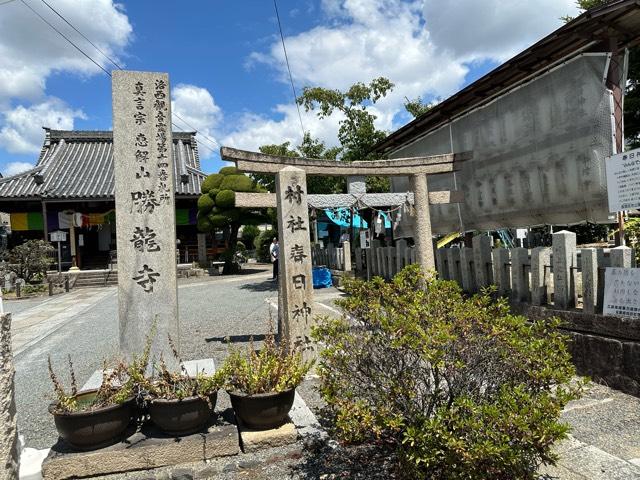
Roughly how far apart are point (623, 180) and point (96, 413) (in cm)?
614

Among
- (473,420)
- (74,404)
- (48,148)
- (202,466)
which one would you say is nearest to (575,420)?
(473,420)

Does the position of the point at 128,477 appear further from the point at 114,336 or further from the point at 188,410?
the point at 114,336

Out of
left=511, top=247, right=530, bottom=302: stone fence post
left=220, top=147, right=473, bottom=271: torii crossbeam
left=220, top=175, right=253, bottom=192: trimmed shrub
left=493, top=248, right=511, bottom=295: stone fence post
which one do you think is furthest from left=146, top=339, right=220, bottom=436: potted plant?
left=220, top=175, right=253, bottom=192: trimmed shrub

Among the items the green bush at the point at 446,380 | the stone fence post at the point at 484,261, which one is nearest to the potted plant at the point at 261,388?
the green bush at the point at 446,380

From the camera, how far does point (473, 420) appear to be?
2.65m

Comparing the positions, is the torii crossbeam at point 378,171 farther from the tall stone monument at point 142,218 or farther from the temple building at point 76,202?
the temple building at point 76,202

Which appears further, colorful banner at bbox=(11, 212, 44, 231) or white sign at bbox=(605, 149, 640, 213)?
colorful banner at bbox=(11, 212, 44, 231)

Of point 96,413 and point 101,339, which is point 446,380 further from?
point 101,339

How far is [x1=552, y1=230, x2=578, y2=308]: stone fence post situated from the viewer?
5.77 meters

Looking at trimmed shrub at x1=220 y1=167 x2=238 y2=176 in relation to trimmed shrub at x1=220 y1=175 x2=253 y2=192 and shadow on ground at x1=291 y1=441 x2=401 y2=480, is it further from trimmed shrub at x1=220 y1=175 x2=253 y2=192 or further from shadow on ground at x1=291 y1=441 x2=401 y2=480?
shadow on ground at x1=291 y1=441 x2=401 y2=480

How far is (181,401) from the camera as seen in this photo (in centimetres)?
383

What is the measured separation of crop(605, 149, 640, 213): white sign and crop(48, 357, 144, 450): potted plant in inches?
224

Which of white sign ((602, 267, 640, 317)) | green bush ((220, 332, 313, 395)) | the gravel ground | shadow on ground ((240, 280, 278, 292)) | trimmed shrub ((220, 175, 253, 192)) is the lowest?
the gravel ground

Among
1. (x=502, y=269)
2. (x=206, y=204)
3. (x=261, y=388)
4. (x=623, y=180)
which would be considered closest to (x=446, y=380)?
(x=261, y=388)
